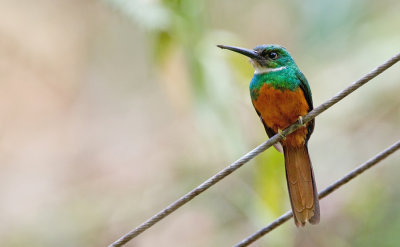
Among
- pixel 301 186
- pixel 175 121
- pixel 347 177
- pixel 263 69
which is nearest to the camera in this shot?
pixel 347 177

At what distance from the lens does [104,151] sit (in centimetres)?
594

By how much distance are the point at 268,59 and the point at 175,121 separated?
347 cm

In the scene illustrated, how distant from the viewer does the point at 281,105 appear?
2.61 metres

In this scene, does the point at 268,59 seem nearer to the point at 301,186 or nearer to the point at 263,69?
the point at 263,69

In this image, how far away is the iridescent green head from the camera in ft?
8.96

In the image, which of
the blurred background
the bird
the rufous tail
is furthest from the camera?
the blurred background

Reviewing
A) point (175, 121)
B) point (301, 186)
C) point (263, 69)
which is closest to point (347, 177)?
point (301, 186)

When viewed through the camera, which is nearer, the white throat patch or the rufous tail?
the rufous tail

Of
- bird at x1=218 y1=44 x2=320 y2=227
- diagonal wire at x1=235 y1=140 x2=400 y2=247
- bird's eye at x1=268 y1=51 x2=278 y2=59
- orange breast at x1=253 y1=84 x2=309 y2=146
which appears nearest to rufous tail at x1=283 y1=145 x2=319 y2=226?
bird at x1=218 y1=44 x2=320 y2=227

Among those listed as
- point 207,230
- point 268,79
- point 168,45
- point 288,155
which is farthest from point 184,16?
point 207,230

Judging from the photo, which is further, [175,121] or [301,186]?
[175,121]

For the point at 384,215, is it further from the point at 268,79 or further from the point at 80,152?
the point at 80,152

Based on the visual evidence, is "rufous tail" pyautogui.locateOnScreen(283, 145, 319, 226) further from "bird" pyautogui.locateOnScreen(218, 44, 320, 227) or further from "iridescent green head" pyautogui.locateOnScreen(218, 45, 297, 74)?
"iridescent green head" pyautogui.locateOnScreen(218, 45, 297, 74)

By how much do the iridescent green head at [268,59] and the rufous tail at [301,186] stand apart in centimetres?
33
